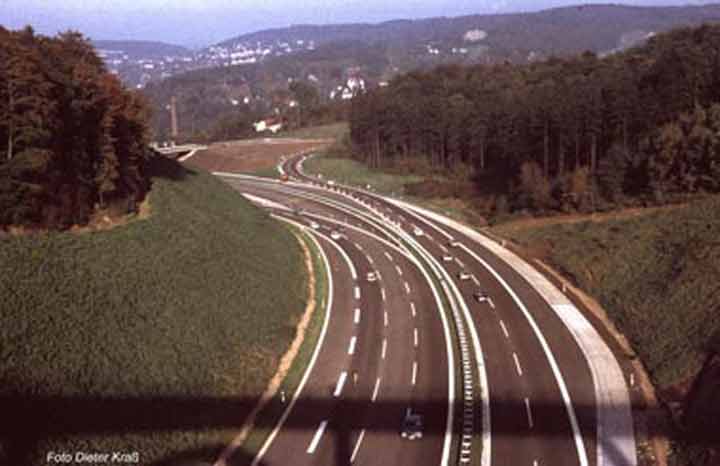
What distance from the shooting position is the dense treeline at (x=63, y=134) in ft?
115

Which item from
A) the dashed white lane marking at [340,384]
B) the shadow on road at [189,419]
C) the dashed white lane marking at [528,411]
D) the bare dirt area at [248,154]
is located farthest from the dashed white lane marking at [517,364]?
the bare dirt area at [248,154]

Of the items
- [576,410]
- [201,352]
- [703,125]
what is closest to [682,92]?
[703,125]

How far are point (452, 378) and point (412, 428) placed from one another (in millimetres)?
6613

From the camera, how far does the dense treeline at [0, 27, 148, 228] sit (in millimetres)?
34969

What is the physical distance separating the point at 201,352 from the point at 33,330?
8.52 metres

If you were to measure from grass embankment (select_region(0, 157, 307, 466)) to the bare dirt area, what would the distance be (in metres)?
72.9

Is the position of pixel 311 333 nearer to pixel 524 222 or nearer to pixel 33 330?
pixel 33 330

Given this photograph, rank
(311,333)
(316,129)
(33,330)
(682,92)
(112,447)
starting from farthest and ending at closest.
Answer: (316,129) → (682,92) → (311,333) → (33,330) → (112,447)

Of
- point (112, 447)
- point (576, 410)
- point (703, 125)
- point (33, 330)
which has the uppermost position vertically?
point (703, 125)

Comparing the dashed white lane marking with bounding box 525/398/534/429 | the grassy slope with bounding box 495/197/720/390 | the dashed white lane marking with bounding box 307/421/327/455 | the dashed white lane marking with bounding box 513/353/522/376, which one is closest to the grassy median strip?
the dashed white lane marking with bounding box 307/421/327/455

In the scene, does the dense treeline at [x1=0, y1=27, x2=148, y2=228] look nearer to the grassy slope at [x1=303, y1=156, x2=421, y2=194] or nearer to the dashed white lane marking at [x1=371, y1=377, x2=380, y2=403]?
the dashed white lane marking at [x1=371, y1=377, x2=380, y2=403]

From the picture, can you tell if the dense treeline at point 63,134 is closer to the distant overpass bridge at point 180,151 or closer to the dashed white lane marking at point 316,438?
the dashed white lane marking at point 316,438

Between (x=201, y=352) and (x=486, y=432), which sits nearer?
(x=486, y=432)

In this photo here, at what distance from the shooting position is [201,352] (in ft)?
107
